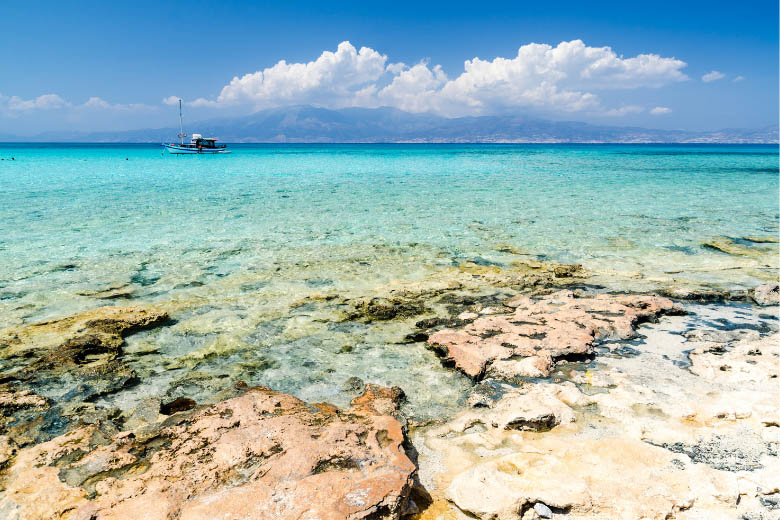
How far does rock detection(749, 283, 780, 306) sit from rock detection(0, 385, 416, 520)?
5983 mm

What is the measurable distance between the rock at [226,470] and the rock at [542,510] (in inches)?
29.6

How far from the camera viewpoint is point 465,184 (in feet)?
84.9

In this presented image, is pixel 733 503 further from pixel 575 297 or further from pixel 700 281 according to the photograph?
pixel 700 281

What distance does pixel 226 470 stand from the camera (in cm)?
298

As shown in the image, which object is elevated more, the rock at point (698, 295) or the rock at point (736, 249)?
the rock at point (736, 249)

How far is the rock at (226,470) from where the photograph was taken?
2615 millimetres

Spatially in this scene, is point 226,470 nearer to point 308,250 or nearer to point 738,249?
point 308,250

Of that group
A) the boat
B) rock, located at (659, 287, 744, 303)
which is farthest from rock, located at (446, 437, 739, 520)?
the boat

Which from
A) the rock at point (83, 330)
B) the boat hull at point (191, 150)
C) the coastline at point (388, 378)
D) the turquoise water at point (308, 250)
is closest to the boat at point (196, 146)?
the boat hull at point (191, 150)

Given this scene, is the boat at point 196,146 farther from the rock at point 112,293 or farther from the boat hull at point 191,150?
the rock at point 112,293

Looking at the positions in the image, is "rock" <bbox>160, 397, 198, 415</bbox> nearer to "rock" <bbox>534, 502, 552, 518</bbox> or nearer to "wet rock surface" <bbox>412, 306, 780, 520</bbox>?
"wet rock surface" <bbox>412, 306, 780, 520</bbox>

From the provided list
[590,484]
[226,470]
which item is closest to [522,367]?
[590,484]

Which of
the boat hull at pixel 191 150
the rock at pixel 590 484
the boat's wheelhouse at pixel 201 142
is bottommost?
the rock at pixel 590 484

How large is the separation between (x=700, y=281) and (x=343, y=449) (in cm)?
717
